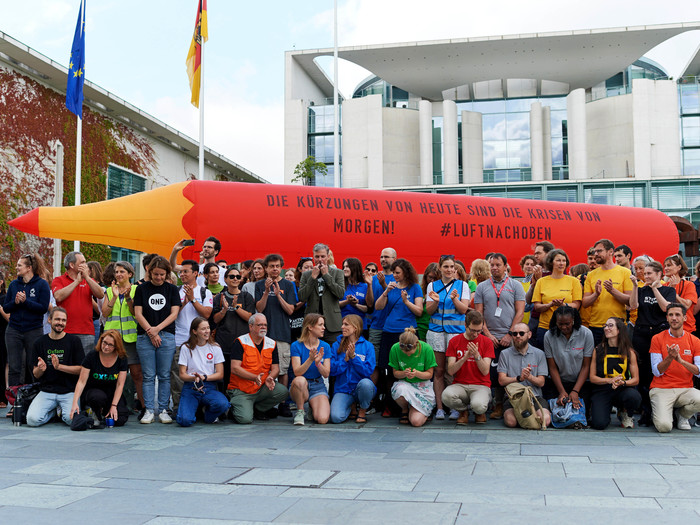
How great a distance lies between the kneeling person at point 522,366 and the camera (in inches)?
289

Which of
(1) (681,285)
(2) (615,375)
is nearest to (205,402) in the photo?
(2) (615,375)

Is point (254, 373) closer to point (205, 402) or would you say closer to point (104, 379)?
point (205, 402)

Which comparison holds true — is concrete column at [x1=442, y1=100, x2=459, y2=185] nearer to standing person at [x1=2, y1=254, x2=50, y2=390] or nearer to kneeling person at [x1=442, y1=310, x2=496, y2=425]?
kneeling person at [x1=442, y1=310, x2=496, y2=425]

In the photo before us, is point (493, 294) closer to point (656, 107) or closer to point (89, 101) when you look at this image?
point (89, 101)

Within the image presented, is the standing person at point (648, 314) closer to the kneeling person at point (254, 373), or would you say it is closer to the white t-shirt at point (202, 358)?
the kneeling person at point (254, 373)

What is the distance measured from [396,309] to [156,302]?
2825 mm

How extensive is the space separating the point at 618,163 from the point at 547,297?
33052 mm

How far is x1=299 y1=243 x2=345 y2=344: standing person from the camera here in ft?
26.3

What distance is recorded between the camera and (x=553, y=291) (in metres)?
8.00

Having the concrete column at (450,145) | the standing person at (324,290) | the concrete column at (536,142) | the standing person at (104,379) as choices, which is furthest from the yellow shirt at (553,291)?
the concrete column at (536,142)

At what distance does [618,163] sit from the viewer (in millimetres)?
37844

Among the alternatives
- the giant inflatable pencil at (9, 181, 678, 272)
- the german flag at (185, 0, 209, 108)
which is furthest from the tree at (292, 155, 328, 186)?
the giant inflatable pencil at (9, 181, 678, 272)

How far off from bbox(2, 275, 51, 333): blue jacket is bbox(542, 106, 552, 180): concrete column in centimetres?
3433

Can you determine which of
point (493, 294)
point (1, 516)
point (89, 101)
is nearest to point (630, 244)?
point (493, 294)
